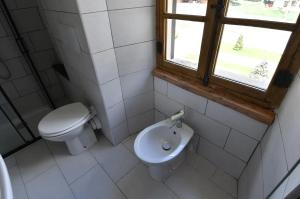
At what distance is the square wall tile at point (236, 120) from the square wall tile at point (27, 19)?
2.01 metres

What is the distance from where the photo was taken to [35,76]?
1.92 m

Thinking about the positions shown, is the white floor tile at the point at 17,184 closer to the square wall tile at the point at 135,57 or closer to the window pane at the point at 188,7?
the square wall tile at the point at 135,57

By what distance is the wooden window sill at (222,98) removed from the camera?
986 millimetres

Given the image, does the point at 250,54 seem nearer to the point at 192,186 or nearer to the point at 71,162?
the point at 192,186

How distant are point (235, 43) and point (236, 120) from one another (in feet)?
1.65

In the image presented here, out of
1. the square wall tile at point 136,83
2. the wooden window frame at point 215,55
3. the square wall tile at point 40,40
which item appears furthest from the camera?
the square wall tile at point 40,40

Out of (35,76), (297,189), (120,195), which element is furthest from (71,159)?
(297,189)

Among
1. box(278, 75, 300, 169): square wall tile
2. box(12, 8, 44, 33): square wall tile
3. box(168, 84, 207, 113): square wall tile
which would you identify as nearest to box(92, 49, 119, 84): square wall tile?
box(168, 84, 207, 113): square wall tile

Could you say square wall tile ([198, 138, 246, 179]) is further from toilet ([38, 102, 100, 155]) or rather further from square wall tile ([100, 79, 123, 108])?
toilet ([38, 102, 100, 155])

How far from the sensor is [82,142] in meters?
1.69

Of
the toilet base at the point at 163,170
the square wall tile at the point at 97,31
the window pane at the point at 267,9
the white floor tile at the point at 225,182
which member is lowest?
the white floor tile at the point at 225,182

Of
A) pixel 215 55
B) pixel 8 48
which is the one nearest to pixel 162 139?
pixel 215 55

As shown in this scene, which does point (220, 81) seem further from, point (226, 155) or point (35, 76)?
point (35, 76)

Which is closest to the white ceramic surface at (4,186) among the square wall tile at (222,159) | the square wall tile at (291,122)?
the square wall tile at (291,122)
